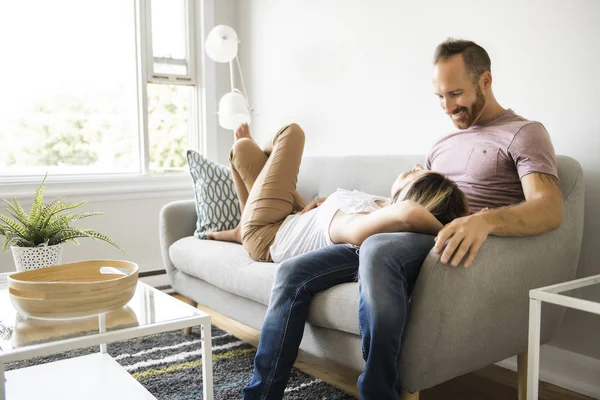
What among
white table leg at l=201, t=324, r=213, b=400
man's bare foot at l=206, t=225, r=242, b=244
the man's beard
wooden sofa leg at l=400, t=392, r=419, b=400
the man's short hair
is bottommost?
wooden sofa leg at l=400, t=392, r=419, b=400

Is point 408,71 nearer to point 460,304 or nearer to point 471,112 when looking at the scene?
point 471,112

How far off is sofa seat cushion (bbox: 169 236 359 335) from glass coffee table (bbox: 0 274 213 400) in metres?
0.38

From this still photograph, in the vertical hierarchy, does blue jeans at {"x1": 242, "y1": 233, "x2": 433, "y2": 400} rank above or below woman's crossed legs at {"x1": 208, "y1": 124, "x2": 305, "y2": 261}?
below

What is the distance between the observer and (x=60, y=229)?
188cm

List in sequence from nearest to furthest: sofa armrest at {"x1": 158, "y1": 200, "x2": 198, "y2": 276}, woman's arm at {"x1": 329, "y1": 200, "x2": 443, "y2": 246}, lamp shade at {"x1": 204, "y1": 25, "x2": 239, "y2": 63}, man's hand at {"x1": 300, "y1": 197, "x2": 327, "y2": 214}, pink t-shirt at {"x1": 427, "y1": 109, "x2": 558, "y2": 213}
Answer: woman's arm at {"x1": 329, "y1": 200, "x2": 443, "y2": 246}, pink t-shirt at {"x1": 427, "y1": 109, "x2": 558, "y2": 213}, man's hand at {"x1": 300, "y1": 197, "x2": 327, "y2": 214}, sofa armrest at {"x1": 158, "y1": 200, "x2": 198, "y2": 276}, lamp shade at {"x1": 204, "y1": 25, "x2": 239, "y2": 63}

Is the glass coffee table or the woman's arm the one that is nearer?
the glass coffee table

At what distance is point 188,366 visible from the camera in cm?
219

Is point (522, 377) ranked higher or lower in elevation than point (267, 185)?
lower

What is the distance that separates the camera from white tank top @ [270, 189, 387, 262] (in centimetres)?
184

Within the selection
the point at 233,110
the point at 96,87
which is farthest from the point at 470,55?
the point at 96,87

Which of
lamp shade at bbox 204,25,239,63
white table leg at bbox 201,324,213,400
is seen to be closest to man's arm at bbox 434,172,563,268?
white table leg at bbox 201,324,213,400

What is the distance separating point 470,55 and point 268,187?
870 mm

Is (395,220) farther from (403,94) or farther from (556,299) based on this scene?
(403,94)

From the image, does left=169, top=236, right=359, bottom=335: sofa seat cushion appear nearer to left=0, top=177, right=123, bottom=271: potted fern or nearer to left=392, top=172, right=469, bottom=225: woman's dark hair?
left=392, top=172, right=469, bottom=225: woman's dark hair
